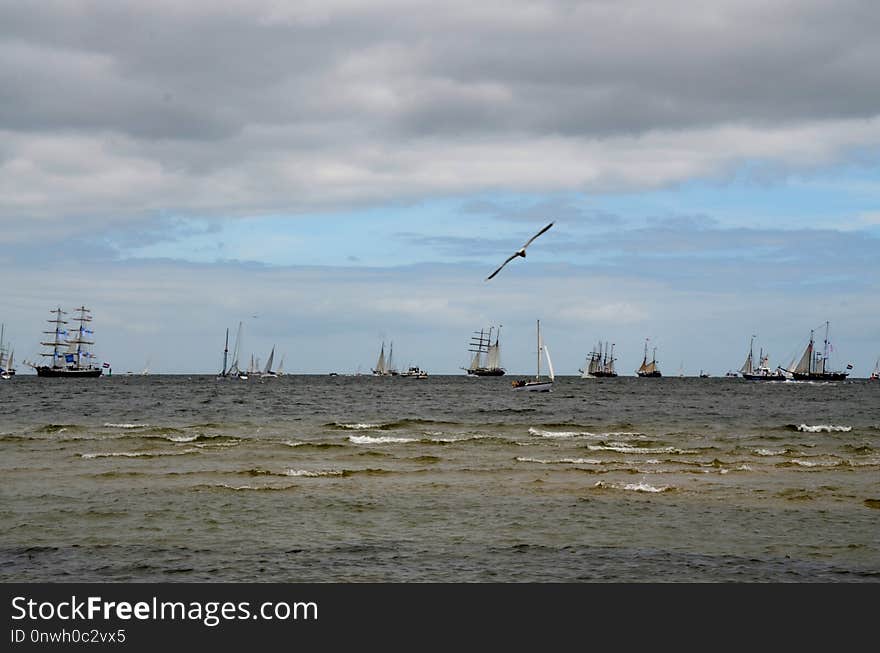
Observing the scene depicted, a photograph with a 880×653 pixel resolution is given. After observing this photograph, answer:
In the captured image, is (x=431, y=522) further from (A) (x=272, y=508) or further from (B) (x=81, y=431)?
(B) (x=81, y=431)

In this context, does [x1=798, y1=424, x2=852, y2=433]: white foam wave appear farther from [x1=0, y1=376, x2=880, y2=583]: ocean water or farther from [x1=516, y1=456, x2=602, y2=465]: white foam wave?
[x1=516, y1=456, x2=602, y2=465]: white foam wave

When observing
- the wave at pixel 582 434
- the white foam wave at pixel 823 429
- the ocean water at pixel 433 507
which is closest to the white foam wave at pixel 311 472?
the ocean water at pixel 433 507

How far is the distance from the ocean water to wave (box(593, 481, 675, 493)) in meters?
0.07

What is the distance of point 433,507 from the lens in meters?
27.5

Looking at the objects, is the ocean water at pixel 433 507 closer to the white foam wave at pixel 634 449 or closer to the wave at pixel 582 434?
the white foam wave at pixel 634 449

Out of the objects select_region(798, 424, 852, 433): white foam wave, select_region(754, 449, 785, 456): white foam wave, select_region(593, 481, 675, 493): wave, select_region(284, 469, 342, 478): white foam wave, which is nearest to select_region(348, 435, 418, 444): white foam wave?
select_region(284, 469, 342, 478): white foam wave

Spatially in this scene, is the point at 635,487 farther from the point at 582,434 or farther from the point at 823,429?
the point at 823,429

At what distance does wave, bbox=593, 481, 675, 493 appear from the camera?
30828 millimetres

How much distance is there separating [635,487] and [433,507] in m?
7.76

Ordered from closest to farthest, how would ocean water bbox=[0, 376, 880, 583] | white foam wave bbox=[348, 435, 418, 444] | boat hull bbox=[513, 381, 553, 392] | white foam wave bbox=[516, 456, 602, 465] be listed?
1. ocean water bbox=[0, 376, 880, 583]
2. white foam wave bbox=[516, 456, 602, 465]
3. white foam wave bbox=[348, 435, 418, 444]
4. boat hull bbox=[513, 381, 553, 392]

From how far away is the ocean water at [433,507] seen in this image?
1980 cm

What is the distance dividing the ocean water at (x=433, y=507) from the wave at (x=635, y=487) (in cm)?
7

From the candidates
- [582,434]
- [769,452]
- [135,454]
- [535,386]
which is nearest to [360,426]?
[582,434]
